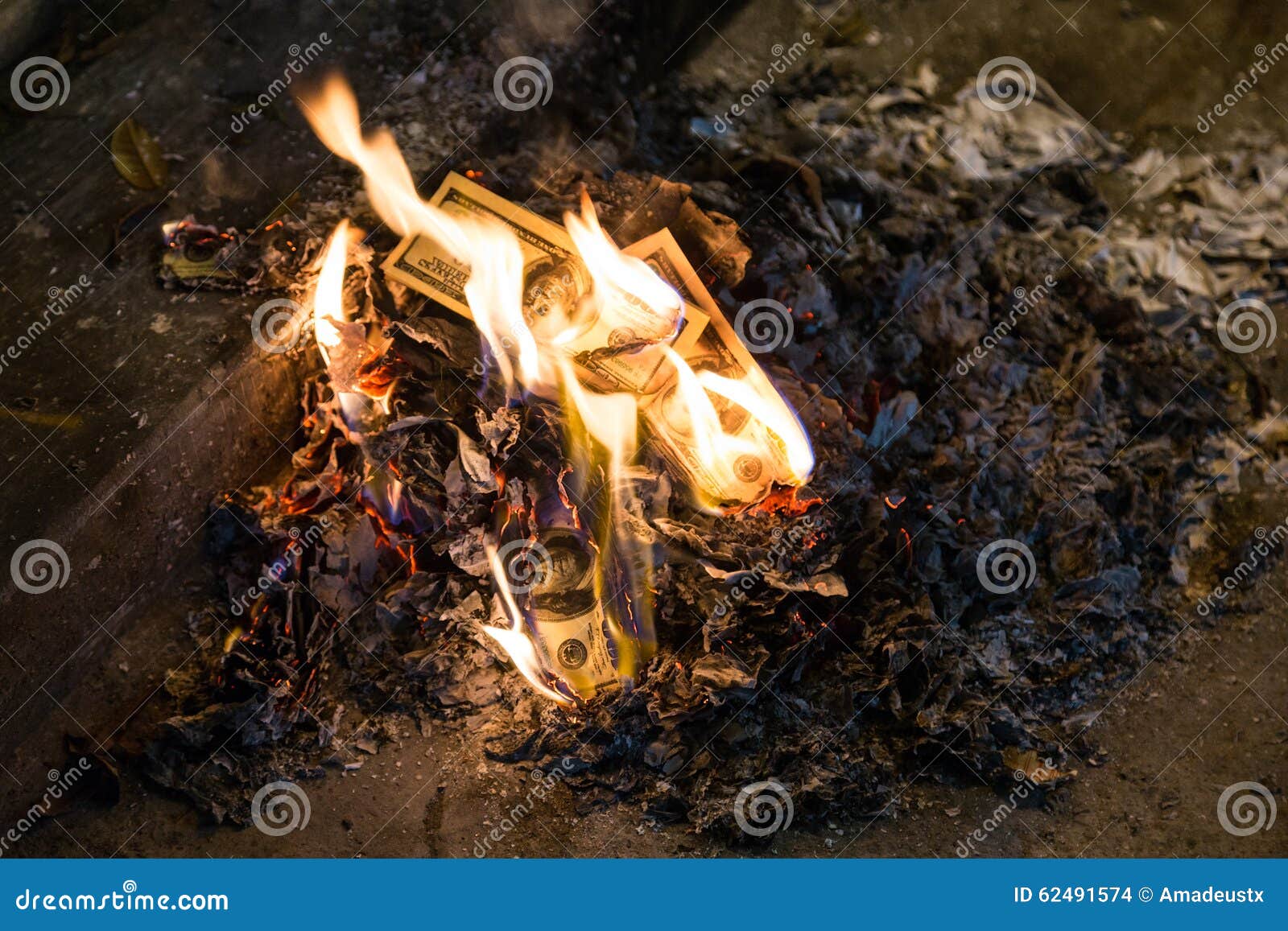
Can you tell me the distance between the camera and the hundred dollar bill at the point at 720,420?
4.69m

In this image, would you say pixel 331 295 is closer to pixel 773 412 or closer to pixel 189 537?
pixel 189 537

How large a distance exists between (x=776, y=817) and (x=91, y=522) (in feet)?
9.50

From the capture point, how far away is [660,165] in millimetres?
5586

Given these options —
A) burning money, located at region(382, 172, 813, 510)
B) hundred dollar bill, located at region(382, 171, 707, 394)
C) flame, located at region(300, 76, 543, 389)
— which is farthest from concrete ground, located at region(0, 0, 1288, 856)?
burning money, located at region(382, 172, 813, 510)

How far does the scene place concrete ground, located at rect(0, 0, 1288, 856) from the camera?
4.16 metres

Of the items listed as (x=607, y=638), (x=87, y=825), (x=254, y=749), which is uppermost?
(x=607, y=638)

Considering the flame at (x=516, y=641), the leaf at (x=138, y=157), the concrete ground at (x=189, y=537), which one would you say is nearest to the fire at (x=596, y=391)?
the flame at (x=516, y=641)

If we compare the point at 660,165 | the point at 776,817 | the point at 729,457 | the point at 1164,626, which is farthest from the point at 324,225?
the point at 1164,626

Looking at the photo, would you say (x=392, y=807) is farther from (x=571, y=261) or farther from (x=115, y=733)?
(x=571, y=261)

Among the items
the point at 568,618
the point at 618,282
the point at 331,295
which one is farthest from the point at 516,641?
the point at 331,295

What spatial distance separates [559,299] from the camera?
4.86m

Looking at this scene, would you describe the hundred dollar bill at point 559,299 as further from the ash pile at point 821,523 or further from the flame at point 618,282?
the ash pile at point 821,523

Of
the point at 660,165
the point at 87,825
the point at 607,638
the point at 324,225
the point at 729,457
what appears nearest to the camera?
the point at 87,825

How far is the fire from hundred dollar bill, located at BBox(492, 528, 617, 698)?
0.08 ft
